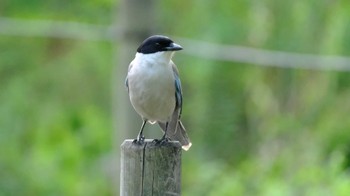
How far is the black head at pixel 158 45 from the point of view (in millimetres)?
6117

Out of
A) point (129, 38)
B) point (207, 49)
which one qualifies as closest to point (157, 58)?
point (129, 38)

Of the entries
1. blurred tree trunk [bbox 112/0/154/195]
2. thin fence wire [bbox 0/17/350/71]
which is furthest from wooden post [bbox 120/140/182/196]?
thin fence wire [bbox 0/17/350/71]

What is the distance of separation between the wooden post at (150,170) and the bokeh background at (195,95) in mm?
4565

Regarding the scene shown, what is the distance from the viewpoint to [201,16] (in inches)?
483

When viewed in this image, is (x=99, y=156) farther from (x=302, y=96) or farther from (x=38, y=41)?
(x=302, y=96)

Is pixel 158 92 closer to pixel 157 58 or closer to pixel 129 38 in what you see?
pixel 157 58

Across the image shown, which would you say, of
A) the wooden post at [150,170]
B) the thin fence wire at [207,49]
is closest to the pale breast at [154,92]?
the wooden post at [150,170]

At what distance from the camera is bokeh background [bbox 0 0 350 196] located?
10.5 metres

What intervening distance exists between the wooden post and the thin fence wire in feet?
18.0

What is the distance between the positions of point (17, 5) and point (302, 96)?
3.17m

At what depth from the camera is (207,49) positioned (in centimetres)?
1152

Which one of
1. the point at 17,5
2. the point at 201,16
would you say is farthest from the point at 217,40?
the point at 17,5

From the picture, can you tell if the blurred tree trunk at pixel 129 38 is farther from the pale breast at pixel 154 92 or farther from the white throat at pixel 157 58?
the pale breast at pixel 154 92

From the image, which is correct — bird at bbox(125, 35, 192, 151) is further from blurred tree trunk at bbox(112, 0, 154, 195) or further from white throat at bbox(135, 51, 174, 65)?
blurred tree trunk at bbox(112, 0, 154, 195)
